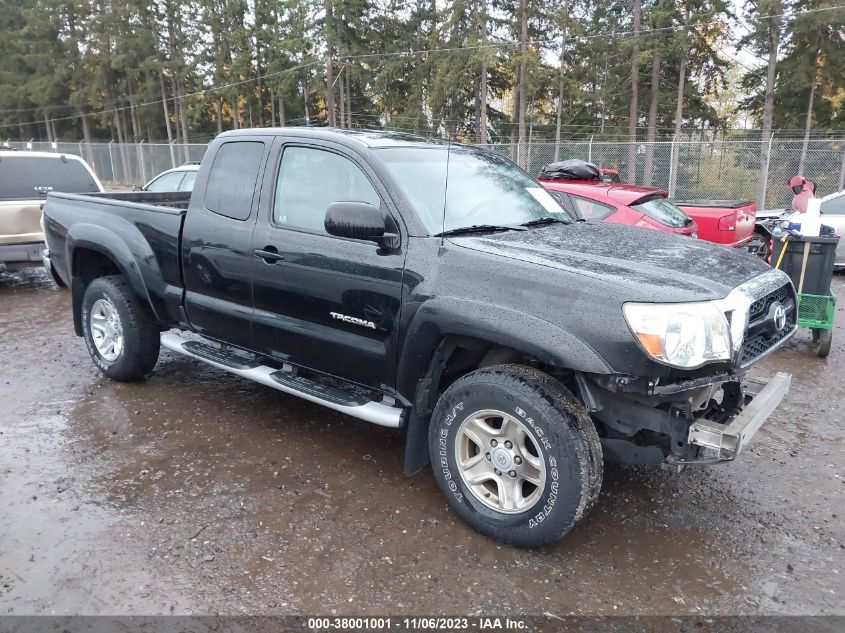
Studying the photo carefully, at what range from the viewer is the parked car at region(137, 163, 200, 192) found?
31.2 feet

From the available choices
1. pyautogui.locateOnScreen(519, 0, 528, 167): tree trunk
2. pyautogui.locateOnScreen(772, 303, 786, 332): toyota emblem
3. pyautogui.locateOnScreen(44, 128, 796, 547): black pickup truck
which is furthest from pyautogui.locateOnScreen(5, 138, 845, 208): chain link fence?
pyautogui.locateOnScreen(772, 303, 786, 332): toyota emblem

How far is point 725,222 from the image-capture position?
349 inches

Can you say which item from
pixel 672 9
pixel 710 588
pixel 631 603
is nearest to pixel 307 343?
pixel 631 603

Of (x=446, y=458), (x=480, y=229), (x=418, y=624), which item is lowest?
(x=418, y=624)

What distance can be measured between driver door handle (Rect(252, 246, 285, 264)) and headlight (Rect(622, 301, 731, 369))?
2069 millimetres

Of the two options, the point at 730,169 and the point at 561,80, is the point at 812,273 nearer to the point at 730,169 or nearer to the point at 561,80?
the point at 730,169

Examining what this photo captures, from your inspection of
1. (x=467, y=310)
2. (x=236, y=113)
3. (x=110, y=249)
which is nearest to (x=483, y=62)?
(x=236, y=113)

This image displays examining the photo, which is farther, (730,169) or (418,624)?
(730,169)

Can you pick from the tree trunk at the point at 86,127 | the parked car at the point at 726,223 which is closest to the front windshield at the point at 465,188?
the parked car at the point at 726,223

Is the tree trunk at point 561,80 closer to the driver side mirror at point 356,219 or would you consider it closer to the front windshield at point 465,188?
the front windshield at point 465,188

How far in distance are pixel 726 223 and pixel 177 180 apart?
825 cm

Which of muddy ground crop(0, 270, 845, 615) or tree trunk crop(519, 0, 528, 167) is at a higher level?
tree trunk crop(519, 0, 528, 167)

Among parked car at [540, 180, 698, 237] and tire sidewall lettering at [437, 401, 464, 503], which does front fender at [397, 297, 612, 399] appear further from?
parked car at [540, 180, 698, 237]

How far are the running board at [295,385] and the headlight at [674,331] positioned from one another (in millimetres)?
1350
